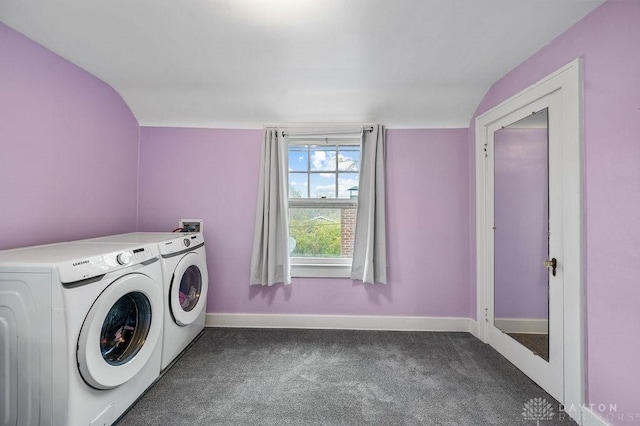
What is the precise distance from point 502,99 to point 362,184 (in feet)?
4.41

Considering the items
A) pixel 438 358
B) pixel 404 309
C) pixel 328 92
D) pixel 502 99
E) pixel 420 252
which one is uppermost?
pixel 328 92

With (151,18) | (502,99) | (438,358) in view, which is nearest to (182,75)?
(151,18)

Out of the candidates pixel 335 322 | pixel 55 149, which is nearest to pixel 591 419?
pixel 335 322

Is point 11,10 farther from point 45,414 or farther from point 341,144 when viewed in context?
point 341,144

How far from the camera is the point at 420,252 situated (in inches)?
101

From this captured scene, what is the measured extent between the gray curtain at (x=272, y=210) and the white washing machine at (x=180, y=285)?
52cm

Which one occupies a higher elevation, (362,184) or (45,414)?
(362,184)

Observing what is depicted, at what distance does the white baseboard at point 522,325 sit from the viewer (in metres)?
1.71

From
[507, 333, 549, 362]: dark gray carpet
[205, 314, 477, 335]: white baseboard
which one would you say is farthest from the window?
[507, 333, 549, 362]: dark gray carpet

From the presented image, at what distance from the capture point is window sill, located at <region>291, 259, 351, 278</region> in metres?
2.61

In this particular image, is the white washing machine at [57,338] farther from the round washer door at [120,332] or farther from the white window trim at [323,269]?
the white window trim at [323,269]

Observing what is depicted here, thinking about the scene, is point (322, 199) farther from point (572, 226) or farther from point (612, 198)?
point (612, 198)

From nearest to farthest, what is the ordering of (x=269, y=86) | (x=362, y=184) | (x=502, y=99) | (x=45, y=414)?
(x=45, y=414) < (x=502, y=99) < (x=269, y=86) < (x=362, y=184)

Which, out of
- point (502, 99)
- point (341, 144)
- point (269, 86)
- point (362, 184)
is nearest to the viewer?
point (502, 99)
